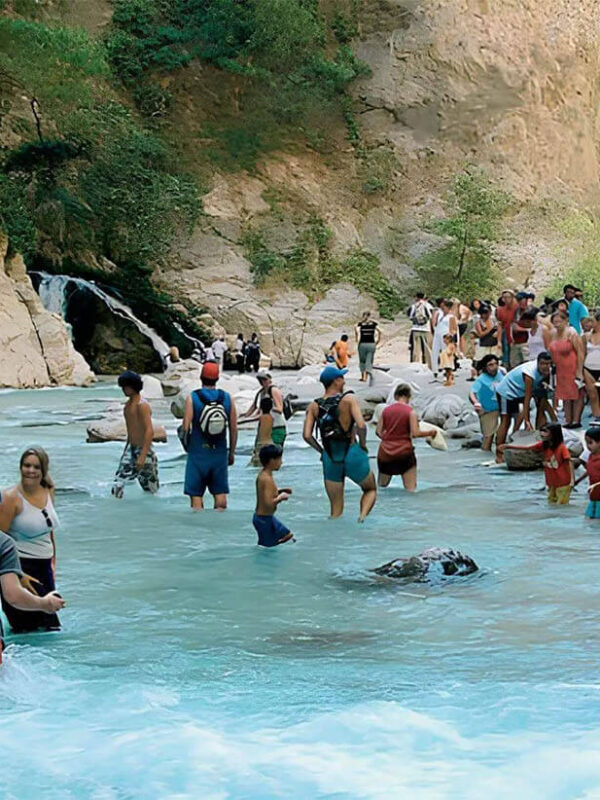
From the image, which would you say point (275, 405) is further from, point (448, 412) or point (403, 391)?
point (448, 412)

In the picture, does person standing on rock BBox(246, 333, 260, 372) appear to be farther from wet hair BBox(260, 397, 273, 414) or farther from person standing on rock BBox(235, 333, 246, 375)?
wet hair BBox(260, 397, 273, 414)

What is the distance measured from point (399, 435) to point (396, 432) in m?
0.06

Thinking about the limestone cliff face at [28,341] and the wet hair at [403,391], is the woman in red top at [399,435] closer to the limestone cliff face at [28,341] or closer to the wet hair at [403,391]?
the wet hair at [403,391]

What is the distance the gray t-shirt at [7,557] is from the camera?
19.3 ft

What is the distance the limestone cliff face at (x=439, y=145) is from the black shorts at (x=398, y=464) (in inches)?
1109

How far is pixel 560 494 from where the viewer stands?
477 inches

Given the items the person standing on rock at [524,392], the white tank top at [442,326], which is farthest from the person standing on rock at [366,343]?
the person standing on rock at [524,392]

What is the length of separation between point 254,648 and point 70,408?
1774 cm

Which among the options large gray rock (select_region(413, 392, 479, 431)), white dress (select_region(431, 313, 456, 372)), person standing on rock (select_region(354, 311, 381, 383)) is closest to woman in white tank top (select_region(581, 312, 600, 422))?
large gray rock (select_region(413, 392, 479, 431))

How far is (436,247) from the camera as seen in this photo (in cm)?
4284

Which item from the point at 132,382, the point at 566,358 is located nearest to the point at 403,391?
the point at 132,382

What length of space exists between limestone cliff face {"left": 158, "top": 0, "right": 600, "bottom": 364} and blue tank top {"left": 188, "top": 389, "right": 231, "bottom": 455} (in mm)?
29864

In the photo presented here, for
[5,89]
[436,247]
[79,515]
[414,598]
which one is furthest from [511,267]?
[414,598]

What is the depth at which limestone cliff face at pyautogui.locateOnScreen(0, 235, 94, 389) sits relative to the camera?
2942 centimetres
